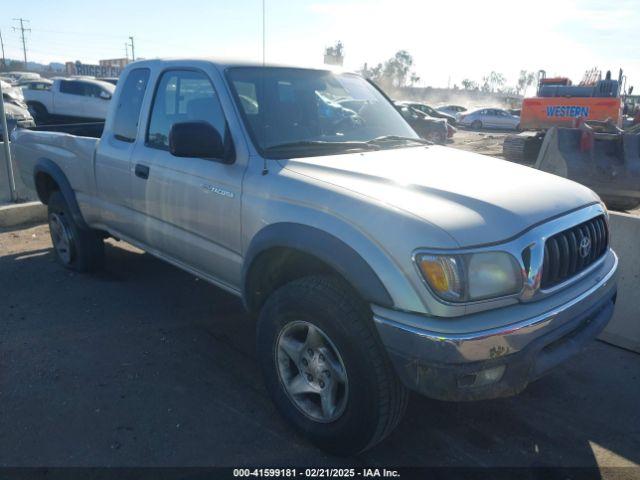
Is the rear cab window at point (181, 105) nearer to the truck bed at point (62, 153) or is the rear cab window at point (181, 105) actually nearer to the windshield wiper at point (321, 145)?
the windshield wiper at point (321, 145)

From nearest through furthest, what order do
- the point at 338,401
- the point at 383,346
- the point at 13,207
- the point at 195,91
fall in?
the point at 383,346
the point at 338,401
the point at 195,91
the point at 13,207

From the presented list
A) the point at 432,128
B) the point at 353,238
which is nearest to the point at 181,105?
the point at 353,238

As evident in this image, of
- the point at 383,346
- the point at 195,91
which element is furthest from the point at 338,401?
the point at 195,91

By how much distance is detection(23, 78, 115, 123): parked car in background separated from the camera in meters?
18.5

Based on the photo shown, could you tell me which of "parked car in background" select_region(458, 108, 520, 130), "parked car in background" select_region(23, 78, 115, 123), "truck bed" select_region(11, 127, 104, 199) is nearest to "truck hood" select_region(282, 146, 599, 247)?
"truck bed" select_region(11, 127, 104, 199)

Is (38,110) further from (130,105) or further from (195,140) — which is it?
(195,140)

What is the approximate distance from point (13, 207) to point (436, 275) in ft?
21.9

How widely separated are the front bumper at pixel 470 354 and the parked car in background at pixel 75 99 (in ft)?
59.0

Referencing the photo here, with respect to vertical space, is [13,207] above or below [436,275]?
below

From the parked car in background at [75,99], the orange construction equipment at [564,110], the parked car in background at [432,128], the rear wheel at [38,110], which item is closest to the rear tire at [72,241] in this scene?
the orange construction equipment at [564,110]

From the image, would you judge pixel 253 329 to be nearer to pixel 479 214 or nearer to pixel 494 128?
pixel 479 214

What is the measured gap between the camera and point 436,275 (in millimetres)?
2307

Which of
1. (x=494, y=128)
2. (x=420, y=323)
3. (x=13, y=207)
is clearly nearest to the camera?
(x=420, y=323)

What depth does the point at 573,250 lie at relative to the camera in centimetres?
273
